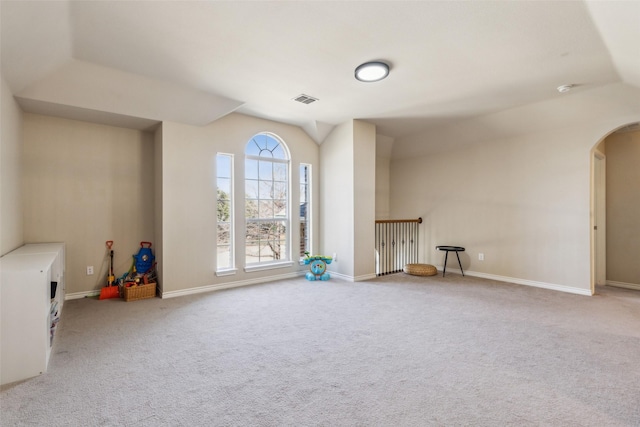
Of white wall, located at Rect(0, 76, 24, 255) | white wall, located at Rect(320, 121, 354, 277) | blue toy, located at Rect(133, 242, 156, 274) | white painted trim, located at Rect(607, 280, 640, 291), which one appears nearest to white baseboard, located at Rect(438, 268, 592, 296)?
white painted trim, located at Rect(607, 280, 640, 291)

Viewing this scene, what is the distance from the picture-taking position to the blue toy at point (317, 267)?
16.0 ft

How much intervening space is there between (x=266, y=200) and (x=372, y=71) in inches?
106

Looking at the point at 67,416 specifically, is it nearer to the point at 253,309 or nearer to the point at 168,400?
the point at 168,400

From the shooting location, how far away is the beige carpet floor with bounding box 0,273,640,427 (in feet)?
5.50

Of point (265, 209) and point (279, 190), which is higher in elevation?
point (279, 190)

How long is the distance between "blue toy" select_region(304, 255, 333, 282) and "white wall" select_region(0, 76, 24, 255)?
3539mm

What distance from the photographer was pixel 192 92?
364 centimetres

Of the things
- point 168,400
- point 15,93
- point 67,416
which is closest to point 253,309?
point 168,400

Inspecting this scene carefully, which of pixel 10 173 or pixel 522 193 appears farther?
pixel 522 193

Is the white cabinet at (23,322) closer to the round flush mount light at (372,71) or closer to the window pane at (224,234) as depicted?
the window pane at (224,234)

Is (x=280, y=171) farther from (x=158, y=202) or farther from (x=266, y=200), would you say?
(x=158, y=202)

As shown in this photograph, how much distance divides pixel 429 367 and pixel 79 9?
3.70 m

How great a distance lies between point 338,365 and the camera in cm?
219

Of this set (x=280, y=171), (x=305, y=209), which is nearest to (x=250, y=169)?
(x=280, y=171)
